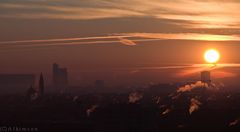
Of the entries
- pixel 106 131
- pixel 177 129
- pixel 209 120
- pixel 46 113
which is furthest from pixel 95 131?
pixel 46 113

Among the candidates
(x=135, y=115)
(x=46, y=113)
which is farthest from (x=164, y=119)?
(x=46, y=113)

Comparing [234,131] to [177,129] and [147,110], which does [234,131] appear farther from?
[147,110]

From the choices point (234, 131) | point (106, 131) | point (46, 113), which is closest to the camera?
point (234, 131)

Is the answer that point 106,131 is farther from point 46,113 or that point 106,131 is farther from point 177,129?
point 46,113

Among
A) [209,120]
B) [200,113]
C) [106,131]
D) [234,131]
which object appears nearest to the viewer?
[234,131]

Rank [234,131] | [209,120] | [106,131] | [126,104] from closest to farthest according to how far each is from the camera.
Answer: [234,131], [106,131], [209,120], [126,104]

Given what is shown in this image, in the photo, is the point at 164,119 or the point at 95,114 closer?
the point at 164,119

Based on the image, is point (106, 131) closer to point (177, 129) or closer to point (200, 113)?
point (177, 129)

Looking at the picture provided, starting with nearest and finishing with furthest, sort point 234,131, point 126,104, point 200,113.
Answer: point 234,131
point 200,113
point 126,104

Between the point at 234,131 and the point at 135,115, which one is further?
the point at 135,115
